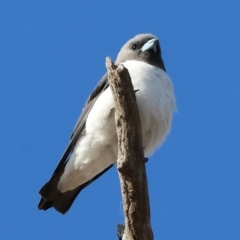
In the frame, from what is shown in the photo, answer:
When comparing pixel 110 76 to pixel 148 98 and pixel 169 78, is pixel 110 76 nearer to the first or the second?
pixel 148 98

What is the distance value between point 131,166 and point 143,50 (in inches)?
125

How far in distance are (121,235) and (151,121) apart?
70.1 inches

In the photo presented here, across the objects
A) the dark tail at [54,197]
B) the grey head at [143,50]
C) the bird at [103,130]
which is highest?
the grey head at [143,50]

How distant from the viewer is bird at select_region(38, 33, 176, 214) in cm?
652

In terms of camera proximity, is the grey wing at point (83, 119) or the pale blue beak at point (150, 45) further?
the pale blue beak at point (150, 45)

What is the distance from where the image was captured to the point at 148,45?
25.5ft

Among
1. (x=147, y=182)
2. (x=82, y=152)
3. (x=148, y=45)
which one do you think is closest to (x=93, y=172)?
(x=82, y=152)

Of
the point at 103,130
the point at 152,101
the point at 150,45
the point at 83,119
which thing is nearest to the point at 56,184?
the point at 83,119

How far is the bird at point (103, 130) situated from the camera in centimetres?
652

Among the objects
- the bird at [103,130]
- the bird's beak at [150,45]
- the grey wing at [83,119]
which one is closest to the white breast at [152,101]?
the bird at [103,130]

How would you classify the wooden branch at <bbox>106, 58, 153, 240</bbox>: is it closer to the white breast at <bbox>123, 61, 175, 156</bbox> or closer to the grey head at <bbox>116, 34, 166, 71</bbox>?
the white breast at <bbox>123, 61, 175, 156</bbox>

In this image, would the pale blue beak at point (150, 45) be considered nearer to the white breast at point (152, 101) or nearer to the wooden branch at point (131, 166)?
the white breast at point (152, 101)

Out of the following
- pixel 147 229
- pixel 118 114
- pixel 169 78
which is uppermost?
pixel 169 78

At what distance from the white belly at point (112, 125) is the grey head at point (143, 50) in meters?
0.41
